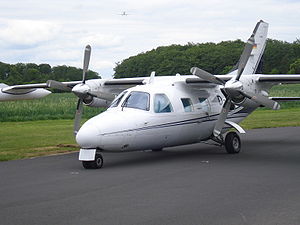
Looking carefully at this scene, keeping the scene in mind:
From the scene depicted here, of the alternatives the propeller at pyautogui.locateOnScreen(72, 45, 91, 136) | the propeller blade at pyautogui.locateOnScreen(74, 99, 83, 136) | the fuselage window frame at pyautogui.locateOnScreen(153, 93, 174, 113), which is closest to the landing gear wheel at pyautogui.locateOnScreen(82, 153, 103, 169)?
the fuselage window frame at pyautogui.locateOnScreen(153, 93, 174, 113)

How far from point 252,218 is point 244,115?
1254cm

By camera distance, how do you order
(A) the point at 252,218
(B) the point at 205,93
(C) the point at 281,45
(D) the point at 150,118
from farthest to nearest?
(C) the point at 281,45 → (B) the point at 205,93 → (D) the point at 150,118 → (A) the point at 252,218

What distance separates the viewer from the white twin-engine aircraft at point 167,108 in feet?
49.4

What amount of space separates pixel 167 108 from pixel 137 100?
1077 millimetres

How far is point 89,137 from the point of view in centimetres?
1460

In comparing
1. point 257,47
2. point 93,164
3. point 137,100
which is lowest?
point 93,164

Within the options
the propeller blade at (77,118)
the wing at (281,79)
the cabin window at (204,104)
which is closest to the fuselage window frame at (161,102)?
the cabin window at (204,104)

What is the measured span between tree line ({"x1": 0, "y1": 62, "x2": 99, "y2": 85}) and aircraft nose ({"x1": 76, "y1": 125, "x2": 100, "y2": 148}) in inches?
2260

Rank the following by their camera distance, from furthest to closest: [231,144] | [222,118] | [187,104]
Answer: [231,144], [187,104], [222,118]

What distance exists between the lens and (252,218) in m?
8.48

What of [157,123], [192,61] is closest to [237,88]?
[157,123]

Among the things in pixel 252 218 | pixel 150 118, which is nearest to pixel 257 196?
pixel 252 218

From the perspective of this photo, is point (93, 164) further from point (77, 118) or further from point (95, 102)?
point (95, 102)

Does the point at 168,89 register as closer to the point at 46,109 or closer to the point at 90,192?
the point at 90,192
